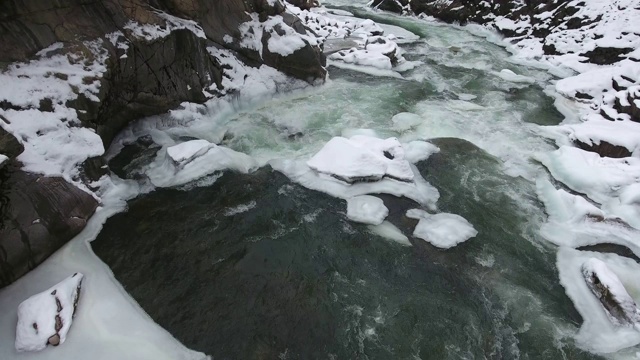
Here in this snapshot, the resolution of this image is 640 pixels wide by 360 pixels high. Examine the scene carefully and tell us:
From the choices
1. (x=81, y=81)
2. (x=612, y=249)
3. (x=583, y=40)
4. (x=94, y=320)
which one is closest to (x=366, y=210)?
(x=612, y=249)

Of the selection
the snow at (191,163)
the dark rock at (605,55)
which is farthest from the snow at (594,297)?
the dark rock at (605,55)

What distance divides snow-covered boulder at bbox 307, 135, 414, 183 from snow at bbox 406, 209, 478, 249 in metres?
1.07

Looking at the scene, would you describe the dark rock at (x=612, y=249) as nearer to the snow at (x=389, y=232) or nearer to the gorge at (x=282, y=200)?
the gorge at (x=282, y=200)

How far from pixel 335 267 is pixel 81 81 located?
6.32m

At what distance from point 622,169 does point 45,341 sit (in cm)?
1084

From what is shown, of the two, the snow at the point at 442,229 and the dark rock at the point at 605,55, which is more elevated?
the snow at the point at 442,229

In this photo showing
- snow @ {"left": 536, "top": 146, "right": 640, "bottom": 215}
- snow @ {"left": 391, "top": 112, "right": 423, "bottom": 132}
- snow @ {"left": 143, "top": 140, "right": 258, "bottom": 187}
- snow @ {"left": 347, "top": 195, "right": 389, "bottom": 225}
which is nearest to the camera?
snow @ {"left": 347, "top": 195, "right": 389, "bottom": 225}

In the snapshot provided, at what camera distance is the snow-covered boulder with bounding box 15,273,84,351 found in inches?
194

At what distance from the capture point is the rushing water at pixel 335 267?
211 inches

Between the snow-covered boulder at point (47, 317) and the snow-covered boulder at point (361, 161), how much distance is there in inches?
190

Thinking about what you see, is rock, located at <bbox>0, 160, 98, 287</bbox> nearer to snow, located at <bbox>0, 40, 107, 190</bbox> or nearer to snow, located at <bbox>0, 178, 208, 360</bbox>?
snow, located at <bbox>0, 178, 208, 360</bbox>

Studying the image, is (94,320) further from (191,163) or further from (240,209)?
(191,163)

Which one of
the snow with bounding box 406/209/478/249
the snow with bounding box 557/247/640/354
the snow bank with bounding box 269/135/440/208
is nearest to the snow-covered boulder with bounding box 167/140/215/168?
the snow bank with bounding box 269/135/440/208

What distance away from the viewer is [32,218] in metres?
6.10
